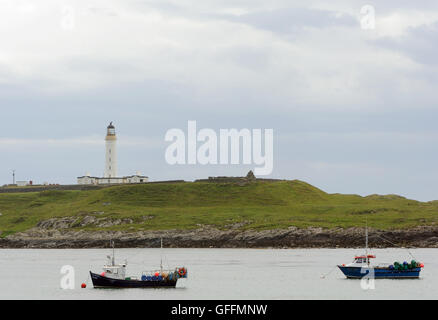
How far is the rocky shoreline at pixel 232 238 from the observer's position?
528 ft

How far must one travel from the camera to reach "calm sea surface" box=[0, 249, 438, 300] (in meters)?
82.1

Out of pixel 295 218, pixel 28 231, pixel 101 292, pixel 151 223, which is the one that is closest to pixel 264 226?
pixel 295 218

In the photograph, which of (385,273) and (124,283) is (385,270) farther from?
(124,283)

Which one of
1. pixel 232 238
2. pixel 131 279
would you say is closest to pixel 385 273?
pixel 131 279

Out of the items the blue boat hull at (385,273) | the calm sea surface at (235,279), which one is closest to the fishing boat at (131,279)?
the calm sea surface at (235,279)

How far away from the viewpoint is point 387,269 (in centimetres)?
9506

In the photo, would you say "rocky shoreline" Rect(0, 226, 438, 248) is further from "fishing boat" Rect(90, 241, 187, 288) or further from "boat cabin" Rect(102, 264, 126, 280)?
"boat cabin" Rect(102, 264, 126, 280)

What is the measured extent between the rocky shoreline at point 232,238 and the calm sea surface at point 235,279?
1488cm

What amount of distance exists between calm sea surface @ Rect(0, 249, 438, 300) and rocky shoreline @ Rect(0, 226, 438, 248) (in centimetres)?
1488

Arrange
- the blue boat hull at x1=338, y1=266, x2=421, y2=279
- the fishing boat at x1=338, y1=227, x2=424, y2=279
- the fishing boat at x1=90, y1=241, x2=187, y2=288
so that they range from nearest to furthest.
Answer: the fishing boat at x1=90, y1=241, x2=187, y2=288, the fishing boat at x1=338, y1=227, x2=424, y2=279, the blue boat hull at x1=338, y1=266, x2=421, y2=279

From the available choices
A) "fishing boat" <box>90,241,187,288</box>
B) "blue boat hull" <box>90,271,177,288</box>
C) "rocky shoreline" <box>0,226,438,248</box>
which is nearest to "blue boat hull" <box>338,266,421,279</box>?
"fishing boat" <box>90,241,187,288</box>
